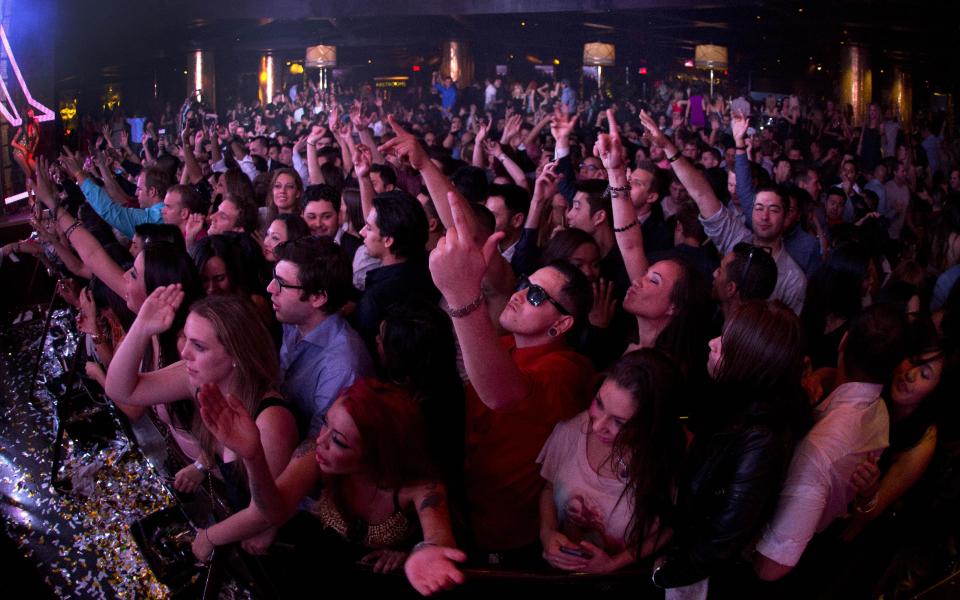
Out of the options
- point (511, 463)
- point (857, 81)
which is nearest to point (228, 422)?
point (511, 463)

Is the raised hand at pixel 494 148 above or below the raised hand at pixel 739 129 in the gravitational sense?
below

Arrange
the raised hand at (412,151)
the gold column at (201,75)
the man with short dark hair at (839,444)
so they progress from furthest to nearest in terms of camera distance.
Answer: the gold column at (201,75) < the raised hand at (412,151) < the man with short dark hair at (839,444)

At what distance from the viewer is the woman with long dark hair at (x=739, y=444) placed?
5.17 ft

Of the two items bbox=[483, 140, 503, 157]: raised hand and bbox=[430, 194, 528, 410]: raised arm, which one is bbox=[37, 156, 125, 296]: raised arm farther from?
bbox=[483, 140, 503, 157]: raised hand

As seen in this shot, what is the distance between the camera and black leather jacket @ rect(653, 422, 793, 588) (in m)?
1.57

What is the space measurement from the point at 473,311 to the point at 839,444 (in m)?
0.88

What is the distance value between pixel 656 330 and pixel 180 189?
2658 mm

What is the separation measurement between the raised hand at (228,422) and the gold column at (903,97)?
12.6 metres

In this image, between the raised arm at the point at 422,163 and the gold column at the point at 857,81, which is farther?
the gold column at the point at 857,81

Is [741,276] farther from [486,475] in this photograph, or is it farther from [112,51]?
[112,51]

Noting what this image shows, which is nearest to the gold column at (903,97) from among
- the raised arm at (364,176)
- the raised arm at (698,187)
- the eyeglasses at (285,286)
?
the raised arm at (698,187)

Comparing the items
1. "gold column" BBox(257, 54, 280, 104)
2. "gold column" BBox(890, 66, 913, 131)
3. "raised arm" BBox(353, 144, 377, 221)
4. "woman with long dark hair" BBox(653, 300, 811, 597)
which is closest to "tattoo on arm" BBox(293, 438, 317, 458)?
"woman with long dark hair" BBox(653, 300, 811, 597)

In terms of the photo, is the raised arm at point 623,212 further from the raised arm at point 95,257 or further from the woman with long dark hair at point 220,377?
the raised arm at point 95,257

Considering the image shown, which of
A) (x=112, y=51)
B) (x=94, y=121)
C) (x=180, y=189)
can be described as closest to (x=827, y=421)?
(x=180, y=189)
